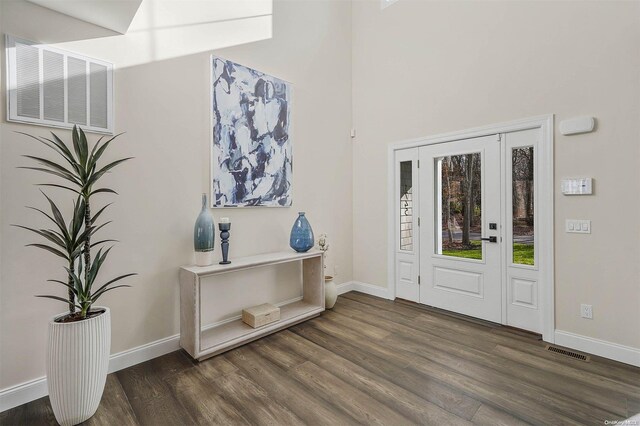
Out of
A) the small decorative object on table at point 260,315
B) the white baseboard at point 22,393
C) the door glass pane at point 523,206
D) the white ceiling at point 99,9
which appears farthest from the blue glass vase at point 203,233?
the door glass pane at point 523,206

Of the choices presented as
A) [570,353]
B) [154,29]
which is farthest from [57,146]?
[570,353]

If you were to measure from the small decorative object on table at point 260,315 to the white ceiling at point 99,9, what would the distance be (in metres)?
2.72

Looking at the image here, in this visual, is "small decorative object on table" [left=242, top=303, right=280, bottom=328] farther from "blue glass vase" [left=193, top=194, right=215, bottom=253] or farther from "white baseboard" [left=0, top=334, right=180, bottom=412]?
"blue glass vase" [left=193, top=194, right=215, bottom=253]

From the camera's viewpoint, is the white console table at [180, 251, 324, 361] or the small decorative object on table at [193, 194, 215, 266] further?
the small decorative object on table at [193, 194, 215, 266]

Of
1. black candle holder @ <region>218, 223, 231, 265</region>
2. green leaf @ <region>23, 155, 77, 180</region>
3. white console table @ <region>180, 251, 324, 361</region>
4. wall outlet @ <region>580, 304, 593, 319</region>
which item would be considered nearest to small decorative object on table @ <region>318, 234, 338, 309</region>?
white console table @ <region>180, 251, 324, 361</region>

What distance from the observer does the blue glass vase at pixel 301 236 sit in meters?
3.51

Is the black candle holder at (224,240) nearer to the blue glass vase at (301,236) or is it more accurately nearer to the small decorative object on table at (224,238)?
the small decorative object on table at (224,238)

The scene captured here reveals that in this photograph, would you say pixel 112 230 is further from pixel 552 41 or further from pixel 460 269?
pixel 552 41

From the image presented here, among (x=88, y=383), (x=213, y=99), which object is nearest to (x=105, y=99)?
(x=213, y=99)

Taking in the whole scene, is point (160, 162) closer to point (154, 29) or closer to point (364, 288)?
point (154, 29)

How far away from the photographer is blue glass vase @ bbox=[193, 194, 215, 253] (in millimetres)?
2701

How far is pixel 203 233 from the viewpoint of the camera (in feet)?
8.86

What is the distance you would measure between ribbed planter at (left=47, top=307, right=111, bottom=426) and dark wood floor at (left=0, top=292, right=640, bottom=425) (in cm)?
15

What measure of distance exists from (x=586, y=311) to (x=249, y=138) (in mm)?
3611
